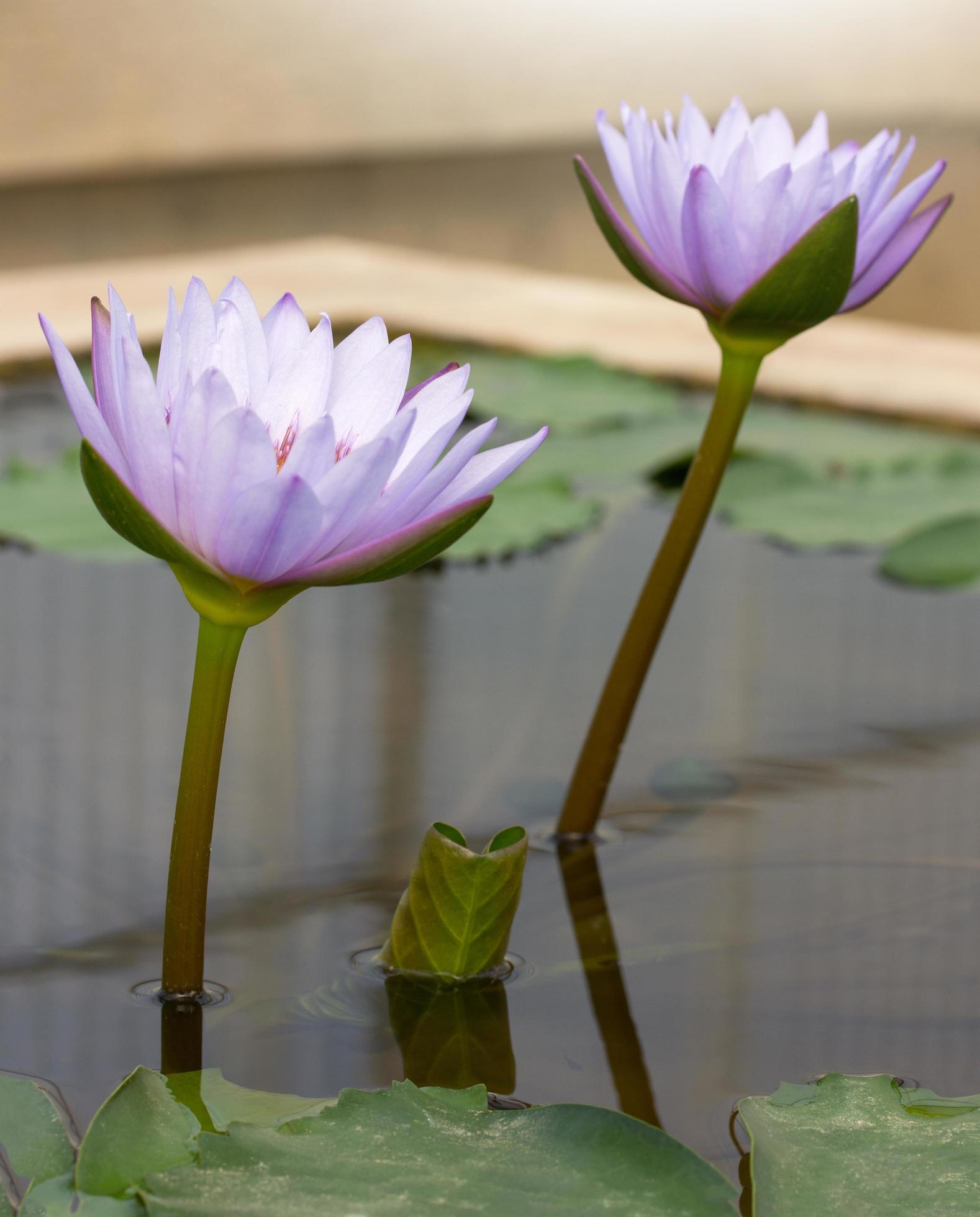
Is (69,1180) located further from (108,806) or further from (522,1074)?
(108,806)

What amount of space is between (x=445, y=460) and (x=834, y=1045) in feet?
0.68

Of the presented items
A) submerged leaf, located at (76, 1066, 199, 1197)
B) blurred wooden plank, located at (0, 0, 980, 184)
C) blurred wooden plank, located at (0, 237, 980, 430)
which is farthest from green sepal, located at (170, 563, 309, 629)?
blurred wooden plank, located at (0, 0, 980, 184)

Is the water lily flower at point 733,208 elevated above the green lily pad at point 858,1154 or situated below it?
above

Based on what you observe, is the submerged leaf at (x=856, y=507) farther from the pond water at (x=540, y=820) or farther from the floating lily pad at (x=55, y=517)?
the floating lily pad at (x=55, y=517)

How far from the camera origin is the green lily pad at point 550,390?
1046 mm

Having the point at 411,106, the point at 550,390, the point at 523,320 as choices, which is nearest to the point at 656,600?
the point at 550,390

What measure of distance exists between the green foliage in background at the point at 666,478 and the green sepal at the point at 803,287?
1.29 ft

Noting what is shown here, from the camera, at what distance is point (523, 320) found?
1.32 m

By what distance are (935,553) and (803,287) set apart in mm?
433

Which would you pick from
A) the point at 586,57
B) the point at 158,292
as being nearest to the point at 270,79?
the point at 586,57

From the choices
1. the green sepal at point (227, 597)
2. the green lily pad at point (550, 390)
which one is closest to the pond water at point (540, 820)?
the green sepal at point (227, 597)

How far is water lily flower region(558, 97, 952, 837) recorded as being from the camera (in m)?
0.42

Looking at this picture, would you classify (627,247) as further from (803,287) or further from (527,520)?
(527,520)

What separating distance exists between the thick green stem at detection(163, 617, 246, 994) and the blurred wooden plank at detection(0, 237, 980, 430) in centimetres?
79
